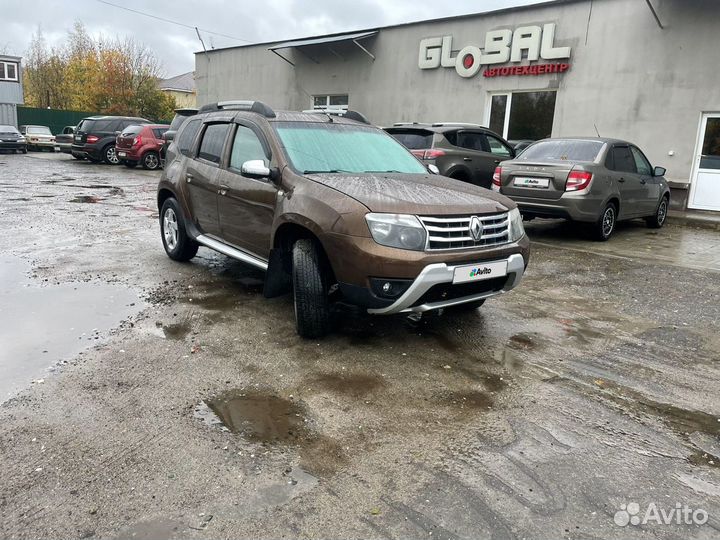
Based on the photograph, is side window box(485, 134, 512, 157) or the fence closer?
side window box(485, 134, 512, 157)

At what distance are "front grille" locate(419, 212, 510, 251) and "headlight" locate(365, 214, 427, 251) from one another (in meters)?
0.06

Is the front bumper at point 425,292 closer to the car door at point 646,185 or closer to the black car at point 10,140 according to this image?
the car door at point 646,185

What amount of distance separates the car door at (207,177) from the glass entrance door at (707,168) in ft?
37.6

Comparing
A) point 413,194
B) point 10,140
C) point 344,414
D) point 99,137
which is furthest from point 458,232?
point 10,140

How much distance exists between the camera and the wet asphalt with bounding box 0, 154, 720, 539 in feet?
8.07

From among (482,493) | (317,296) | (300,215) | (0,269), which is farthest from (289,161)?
(0,269)

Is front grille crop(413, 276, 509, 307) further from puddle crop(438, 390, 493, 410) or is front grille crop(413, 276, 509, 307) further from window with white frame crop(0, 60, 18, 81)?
window with white frame crop(0, 60, 18, 81)

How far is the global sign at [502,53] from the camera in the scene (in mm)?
14375

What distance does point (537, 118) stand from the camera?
15141 millimetres

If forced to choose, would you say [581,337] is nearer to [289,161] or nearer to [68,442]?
[289,161]

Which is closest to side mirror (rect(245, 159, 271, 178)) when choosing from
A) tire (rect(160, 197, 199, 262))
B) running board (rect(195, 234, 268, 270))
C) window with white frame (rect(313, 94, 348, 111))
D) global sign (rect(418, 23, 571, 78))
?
running board (rect(195, 234, 268, 270))

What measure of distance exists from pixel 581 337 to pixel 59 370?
13.4 feet

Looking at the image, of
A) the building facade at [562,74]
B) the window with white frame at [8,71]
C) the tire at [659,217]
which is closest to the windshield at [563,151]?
the tire at [659,217]

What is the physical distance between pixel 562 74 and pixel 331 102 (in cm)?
905
